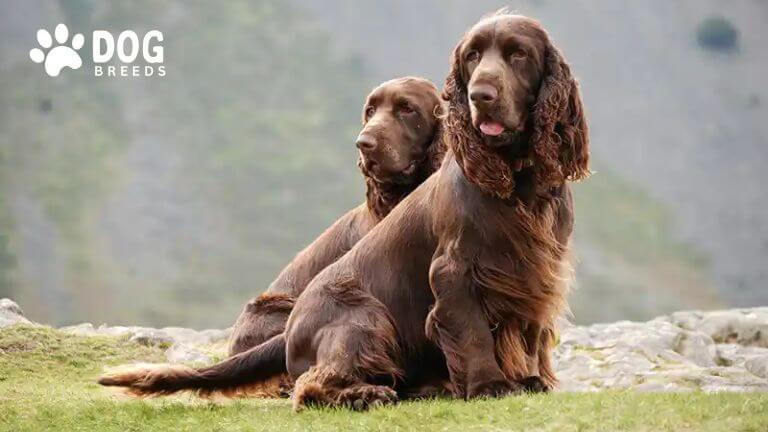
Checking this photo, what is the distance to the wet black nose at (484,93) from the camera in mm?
4340

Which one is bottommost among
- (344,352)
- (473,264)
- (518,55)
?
(344,352)

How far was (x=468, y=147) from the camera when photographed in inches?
182

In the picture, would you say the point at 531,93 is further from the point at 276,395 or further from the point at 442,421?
the point at 276,395

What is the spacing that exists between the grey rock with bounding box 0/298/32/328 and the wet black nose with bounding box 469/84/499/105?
18.9ft

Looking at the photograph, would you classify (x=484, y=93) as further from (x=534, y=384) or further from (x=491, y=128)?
(x=534, y=384)

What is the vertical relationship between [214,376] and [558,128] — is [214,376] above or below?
below

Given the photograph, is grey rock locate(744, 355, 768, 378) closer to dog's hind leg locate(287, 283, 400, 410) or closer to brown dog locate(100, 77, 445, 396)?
brown dog locate(100, 77, 445, 396)

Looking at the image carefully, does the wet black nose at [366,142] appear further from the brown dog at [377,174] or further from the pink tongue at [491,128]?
the pink tongue at [491,128]

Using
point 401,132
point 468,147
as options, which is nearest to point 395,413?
point 468,147

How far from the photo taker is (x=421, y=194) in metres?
5.12

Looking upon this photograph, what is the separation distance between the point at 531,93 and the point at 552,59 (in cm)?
18

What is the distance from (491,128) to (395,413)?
1.31 metres

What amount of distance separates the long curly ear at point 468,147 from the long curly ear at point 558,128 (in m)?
0.18

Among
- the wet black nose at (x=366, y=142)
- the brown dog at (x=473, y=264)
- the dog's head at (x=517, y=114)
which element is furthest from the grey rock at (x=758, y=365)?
the dog's head at (x=517, y=114)
